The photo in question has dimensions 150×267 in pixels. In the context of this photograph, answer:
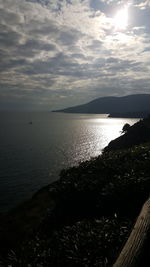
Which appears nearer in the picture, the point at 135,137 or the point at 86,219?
the point at 86,219

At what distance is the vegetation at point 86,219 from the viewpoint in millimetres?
8414

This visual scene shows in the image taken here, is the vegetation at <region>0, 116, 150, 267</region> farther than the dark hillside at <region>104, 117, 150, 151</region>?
No

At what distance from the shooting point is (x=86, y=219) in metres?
12.5

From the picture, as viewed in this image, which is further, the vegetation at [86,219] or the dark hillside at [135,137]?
the dark hillside at [135,137]

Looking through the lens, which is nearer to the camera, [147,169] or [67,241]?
[67,241]

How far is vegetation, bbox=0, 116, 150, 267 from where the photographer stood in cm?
841

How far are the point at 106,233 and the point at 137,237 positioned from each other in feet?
10.8

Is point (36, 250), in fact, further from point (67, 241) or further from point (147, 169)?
point (147, 169)

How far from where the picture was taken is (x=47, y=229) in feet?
46.8

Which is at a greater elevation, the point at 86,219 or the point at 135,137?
the point at 86,219

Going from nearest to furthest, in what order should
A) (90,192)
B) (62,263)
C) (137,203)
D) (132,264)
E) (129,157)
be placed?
(132,264), (62,263), (137,203), (90,192), (129,157)

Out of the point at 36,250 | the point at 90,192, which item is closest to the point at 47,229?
the point at 90,192

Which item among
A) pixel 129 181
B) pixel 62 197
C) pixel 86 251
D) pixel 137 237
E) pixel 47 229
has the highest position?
pixel 137 237

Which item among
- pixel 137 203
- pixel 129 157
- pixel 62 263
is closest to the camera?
pixel 62 263
